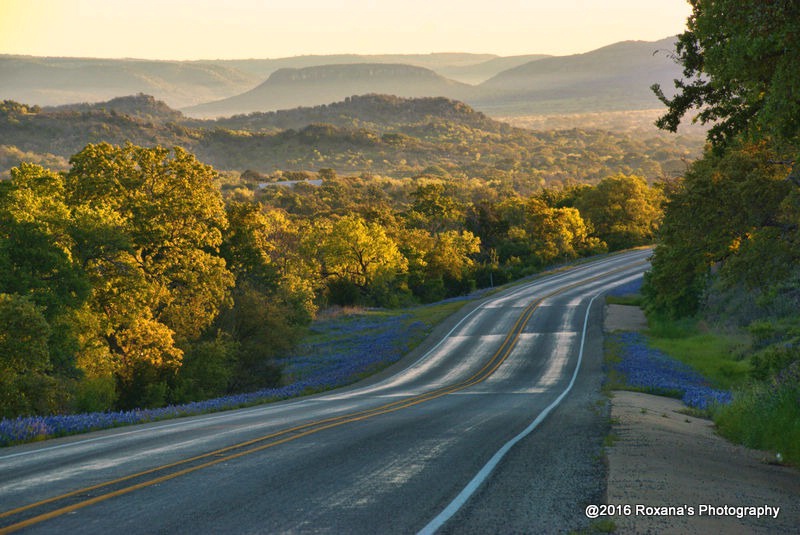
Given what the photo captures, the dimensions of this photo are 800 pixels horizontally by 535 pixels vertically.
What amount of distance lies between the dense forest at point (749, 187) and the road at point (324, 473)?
361cm

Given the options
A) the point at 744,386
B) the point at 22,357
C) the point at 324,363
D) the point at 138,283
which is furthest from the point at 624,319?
the point at 22,357

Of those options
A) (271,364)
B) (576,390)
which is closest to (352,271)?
(271,364)

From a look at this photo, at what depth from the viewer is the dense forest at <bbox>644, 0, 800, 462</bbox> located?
34.3ft

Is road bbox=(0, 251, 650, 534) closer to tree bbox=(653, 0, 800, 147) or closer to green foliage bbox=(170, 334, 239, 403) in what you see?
tree bbox=(653, 0, 800, 147)

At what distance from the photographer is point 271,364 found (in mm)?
38438

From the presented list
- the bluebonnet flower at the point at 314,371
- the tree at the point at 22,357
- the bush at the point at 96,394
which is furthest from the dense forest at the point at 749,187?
the bush at the point at 96,394

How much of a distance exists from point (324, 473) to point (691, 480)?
4.99m

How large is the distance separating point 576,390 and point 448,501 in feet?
66.5

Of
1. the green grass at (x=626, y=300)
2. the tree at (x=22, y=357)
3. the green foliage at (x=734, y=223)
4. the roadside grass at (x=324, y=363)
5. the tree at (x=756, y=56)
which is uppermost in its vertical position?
the tree at (x=756, y=56)

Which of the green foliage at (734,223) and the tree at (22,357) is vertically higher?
the green foliage at (734,223)

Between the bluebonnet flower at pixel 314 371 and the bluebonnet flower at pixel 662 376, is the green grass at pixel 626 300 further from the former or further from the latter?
the bluebonnet flower at pixel 314 371

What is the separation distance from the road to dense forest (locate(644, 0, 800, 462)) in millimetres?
3609

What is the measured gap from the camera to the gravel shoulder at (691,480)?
326 inches

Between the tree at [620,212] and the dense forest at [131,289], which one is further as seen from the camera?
the tree at [620,212]
